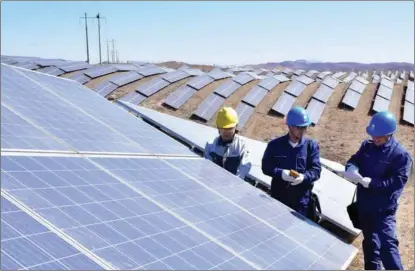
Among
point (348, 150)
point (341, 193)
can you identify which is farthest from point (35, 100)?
point (348, 150)

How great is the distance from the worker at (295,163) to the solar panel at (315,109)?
1662 cm

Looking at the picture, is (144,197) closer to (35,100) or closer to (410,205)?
(35,100)

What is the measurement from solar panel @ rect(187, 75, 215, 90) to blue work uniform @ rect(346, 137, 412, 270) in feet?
66.7

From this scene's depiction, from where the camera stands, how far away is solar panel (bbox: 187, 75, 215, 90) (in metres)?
27.1

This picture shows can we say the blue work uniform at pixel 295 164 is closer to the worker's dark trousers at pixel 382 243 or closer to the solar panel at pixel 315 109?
the worker's dark trousers at pixel 382 243

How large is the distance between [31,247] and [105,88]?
22261 mm

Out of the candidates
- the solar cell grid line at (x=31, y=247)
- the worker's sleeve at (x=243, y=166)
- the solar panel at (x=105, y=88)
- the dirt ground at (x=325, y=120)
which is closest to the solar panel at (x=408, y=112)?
the dirt ground at (x=325, y=120)

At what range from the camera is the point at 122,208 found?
519cm

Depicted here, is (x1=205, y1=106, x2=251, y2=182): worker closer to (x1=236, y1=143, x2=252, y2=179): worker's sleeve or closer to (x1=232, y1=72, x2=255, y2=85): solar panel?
(x1=236, y1=143, x2=252, y2=179): worker's sleeve

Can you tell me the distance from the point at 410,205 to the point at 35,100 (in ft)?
40.9

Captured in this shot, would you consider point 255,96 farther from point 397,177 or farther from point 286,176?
point 397,177

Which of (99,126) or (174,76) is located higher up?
(99,126)

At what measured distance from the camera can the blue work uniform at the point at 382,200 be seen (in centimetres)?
657

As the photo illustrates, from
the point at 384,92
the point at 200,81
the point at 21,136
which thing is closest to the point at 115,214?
the point at 21,136
